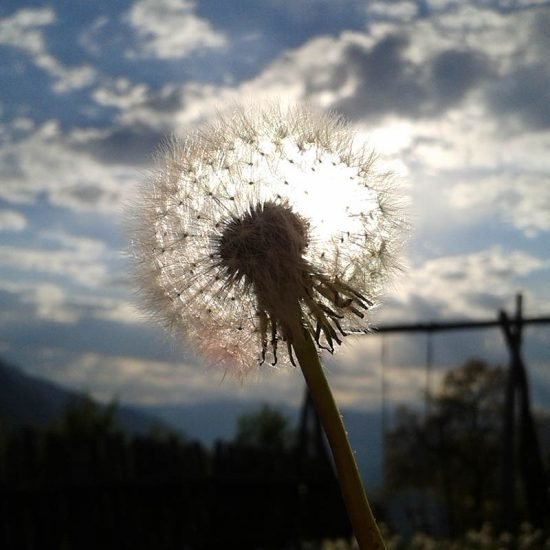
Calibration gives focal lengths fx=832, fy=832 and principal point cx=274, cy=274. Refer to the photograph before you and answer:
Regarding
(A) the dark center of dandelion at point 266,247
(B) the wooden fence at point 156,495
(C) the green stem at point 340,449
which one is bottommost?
(B) the wooden fence at point 156,495

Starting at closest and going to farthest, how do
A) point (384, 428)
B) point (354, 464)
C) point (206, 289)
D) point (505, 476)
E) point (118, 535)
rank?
point (354, 464) → point (206, 289) → point (505, 476) → point (384, 428) → point (118, 535)

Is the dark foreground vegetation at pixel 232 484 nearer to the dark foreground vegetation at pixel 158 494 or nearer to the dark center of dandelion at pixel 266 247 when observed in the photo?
the dark foreground vegetation at pixel 158 494

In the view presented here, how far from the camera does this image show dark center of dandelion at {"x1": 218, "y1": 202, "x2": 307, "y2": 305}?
44.9 inches

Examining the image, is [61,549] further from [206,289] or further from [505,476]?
[206,289]

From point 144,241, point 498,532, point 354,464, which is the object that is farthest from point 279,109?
point 498,532

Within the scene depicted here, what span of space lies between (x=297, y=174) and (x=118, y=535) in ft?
21.6

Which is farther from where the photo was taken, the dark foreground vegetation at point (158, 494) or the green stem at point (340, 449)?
the dark foreground vegetation at point (158, 494)

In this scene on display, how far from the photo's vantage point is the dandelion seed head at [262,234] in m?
1.17

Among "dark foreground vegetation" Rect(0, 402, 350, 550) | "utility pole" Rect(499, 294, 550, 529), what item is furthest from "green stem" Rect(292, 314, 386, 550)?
"dark foreground vegetation" Rect(0, 402, 350, 550)

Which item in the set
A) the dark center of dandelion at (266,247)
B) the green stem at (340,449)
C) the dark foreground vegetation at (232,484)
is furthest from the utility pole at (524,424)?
the green stem at (340,449)

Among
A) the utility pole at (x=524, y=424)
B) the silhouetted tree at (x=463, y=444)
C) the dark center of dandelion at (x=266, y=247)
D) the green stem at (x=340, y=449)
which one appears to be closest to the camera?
Result: the green stem at (x=340, y=449)

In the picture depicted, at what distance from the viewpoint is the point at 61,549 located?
7113mm

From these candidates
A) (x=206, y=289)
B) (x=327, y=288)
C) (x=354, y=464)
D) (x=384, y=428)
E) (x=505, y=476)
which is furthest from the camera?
(x=384, y=428)

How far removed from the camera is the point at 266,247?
1.16m
